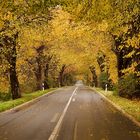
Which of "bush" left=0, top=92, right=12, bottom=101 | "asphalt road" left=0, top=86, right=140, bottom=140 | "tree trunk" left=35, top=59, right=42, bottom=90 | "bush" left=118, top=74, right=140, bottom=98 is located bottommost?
"asphalt road" left=0, top=86, right=140, bottom=140

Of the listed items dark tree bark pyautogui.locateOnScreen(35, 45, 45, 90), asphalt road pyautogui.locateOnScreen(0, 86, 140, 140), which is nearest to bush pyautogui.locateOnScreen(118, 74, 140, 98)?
asphalt road pyautogui.locateOnScreen(0, 86, 140, 140)

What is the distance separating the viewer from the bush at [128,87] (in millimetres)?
31188

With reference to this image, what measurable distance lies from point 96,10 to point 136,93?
56.7 feet

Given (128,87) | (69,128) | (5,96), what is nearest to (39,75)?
(5,96)

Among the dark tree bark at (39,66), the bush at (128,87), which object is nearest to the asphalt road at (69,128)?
the bush at (128,87)

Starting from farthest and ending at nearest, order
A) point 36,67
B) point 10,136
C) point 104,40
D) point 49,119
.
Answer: point 36,67 → point 104,40 → point 49,119 → point 10,136

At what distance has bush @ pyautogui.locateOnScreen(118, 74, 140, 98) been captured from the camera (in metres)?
31.2

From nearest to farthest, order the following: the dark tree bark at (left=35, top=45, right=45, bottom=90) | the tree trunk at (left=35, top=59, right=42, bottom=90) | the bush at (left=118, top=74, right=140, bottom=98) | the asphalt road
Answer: the asphalt road
the bush at (left=118, top=74, right=140, bottom=98)
the dark tree bark at (left=35, top=45, right=45, bottom=90)
the tree trunk at (left=35, top=59, right=42, bottom=90)

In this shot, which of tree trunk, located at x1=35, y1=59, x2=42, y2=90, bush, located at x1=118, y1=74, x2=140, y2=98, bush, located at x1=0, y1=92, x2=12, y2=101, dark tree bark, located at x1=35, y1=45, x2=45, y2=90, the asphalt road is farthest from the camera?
tree trunk, located at x1=35, y1=59, x2=42, y2=90

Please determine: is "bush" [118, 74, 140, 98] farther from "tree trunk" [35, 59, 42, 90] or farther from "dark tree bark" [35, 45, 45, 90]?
"tree trunk" [35, 59, 42, 90]

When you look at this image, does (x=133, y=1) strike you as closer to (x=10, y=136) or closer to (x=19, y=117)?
(x=10, y=136)

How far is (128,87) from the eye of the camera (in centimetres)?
3238

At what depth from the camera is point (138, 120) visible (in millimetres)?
16828

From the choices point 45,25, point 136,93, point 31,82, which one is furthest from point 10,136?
point 31,82
